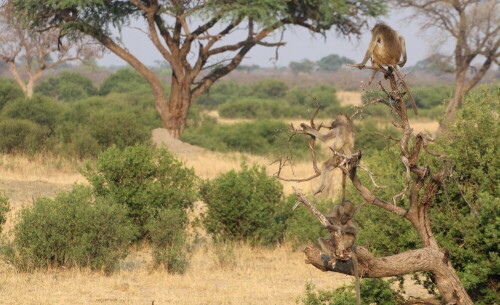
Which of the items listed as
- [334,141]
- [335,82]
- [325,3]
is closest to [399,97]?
[334,141]

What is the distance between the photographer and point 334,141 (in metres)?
3.12

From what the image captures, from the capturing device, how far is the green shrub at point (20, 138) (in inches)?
695

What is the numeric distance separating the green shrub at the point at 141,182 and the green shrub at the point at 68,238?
3.93 ft

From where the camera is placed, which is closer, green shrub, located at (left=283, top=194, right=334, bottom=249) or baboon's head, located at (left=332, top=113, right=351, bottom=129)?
baboon's head, located at (left=332, top=113, right=351, bottom=129)

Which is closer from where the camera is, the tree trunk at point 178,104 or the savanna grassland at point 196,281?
the savanna grassland at point 196,281

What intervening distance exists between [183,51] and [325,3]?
415 centimetres

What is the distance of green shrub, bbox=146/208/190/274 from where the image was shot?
25.3 ft

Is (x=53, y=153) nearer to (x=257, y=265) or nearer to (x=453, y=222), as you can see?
(x=257, y=265)

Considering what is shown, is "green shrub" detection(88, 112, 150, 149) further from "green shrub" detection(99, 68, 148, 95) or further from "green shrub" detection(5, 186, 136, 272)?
"green shrub" detection(99, 68, 148, 95)

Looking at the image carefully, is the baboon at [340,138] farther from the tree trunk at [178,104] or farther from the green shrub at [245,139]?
the green shrub at [245,139]

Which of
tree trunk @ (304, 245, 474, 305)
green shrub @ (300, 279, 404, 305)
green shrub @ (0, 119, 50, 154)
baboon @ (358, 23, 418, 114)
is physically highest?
baboon @ (358, 23, 418, 114)

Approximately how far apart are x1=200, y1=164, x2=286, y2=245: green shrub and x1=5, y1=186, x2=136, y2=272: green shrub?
1.80m

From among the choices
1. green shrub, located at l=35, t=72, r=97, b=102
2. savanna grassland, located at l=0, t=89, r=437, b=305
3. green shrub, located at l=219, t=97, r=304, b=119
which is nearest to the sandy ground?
savanna grassland, located at l=0, t=89, r=437, b=305

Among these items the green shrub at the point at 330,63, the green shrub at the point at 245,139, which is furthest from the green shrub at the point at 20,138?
the green shrub at the point at 330,63
